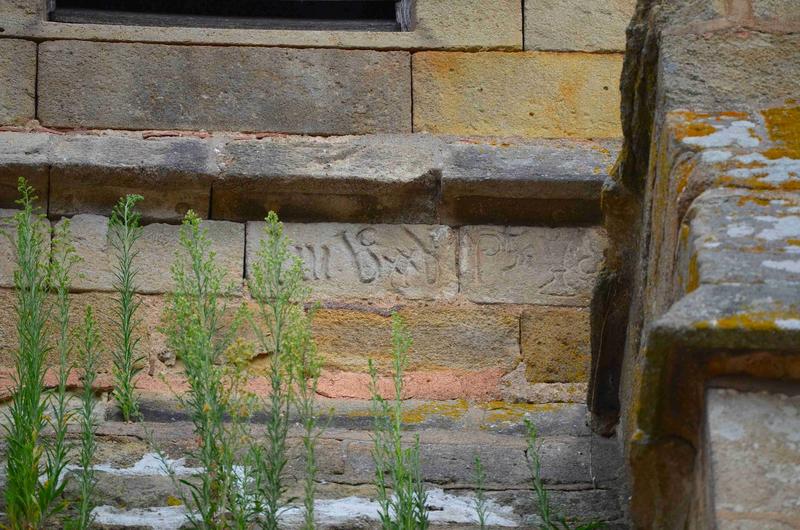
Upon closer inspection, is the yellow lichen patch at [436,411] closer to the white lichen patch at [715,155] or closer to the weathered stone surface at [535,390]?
the weathered stone surface at [535,390]

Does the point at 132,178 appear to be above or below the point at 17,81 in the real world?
below

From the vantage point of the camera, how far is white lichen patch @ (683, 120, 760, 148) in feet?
11.2

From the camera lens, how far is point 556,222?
5.90 metres

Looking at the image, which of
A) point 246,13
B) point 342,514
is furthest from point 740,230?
point 246,13

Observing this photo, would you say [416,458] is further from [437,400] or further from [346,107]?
[346,107]

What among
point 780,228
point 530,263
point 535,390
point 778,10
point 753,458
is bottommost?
point 535,390

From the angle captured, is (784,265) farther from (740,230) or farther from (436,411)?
(436,411)

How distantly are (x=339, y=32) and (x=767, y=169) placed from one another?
10.6ft

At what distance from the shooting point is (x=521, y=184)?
581 cm

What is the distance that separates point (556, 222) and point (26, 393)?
2.56 meters

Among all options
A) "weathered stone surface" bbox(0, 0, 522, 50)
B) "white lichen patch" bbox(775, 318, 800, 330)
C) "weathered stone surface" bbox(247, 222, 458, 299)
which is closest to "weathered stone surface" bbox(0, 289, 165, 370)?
"weathered stone surface" bbox(247, 222, 458, 299)

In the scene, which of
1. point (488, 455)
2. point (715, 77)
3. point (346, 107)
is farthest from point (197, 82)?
point (715, 77)

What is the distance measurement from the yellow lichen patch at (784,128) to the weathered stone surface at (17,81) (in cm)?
330

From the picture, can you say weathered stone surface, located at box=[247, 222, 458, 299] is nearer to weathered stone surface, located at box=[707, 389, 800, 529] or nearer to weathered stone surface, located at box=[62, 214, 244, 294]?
weathered stone surface, located at box=[62, 214, 244, 294]
